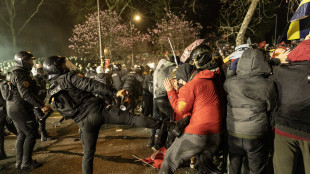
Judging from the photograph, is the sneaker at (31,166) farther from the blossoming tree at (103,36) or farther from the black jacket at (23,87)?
the blossoming tree at (103,36)

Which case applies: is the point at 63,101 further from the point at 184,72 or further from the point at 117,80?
the point at 117,80

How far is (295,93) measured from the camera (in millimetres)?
2393

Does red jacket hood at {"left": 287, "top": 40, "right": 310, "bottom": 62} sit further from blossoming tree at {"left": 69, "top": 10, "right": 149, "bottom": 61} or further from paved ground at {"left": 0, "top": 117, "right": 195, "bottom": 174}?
blossoming tree at {"left": 69, "top": 10, "right": 149, "bottom": 61}

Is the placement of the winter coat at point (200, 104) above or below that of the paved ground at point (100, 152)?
above

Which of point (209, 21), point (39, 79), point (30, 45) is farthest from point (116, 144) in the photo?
point (209, 21)

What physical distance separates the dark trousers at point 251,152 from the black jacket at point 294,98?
369mm

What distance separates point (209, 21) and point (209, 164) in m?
31.4

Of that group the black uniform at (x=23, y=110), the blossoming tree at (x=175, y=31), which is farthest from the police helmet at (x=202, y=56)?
the blossoming tree at (x=175, y=31)

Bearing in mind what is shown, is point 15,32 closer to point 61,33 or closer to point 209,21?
point 61,33

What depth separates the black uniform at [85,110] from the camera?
3064 millimetres

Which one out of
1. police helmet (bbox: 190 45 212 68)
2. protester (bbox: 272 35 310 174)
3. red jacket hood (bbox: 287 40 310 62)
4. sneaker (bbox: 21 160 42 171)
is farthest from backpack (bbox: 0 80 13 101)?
red jacket hood (bbox: 287 40 310 62)

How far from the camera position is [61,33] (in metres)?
26.5

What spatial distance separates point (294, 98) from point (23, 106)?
4945 mm

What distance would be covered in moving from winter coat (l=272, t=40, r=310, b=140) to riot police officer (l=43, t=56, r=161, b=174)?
5.75 ft
